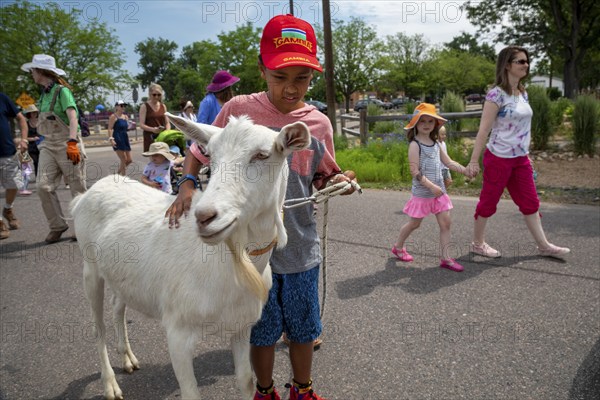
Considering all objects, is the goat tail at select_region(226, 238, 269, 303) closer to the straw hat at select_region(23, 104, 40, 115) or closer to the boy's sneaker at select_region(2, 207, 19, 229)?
the boy's sneaker at select_region(2, 207, 19, 229)

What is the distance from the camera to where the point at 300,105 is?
7.64ft

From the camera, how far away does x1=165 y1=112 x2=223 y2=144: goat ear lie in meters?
1.91

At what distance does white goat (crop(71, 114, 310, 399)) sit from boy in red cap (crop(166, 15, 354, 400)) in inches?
5.5

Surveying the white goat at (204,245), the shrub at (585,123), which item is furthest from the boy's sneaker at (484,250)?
the shrub at (585,123)

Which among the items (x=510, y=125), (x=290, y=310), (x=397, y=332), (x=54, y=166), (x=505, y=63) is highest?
(x=505, y=63)

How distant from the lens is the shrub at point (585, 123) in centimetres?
1020

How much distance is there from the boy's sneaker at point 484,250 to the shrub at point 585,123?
24.2 feet

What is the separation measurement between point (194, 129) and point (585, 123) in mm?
11260

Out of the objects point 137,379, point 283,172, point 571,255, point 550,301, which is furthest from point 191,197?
point 571,255

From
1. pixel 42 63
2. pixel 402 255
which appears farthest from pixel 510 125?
pixel 42 63

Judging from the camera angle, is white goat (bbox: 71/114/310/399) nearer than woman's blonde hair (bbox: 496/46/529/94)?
Yes

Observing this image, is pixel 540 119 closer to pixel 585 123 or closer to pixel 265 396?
pixel 585 123

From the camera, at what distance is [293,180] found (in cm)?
229

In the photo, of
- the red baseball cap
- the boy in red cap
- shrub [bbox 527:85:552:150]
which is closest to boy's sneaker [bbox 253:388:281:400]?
the boy in red cap
